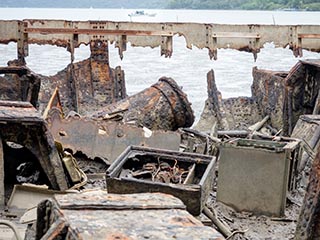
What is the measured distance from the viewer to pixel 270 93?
403 inches

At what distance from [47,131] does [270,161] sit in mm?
2060

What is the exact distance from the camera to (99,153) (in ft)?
22.8

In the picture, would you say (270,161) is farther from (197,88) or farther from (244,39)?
(197,88)

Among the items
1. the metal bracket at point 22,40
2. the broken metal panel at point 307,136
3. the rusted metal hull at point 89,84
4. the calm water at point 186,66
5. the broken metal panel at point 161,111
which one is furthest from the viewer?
the calm water at point 186,66

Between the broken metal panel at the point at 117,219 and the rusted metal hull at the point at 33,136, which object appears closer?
the broken metal panel at the point at 117,219

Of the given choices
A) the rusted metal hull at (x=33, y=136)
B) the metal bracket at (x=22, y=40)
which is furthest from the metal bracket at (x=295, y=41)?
the rusted metal hull at (x=33, y=136)

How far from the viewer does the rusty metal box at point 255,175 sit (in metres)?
5.57

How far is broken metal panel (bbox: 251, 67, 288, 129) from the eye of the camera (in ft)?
32.0

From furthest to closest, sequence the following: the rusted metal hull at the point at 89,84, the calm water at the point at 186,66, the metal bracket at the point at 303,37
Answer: the calm water at the point at 186,66 → the metal bracket at the point at 303,37 → the rusted metal hull at the point at 89,84

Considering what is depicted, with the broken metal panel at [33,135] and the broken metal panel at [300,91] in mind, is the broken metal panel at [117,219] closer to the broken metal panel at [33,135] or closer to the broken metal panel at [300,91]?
the broken metal panel at [33,135]

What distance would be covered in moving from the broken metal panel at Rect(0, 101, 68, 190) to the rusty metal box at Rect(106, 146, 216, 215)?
807 mm

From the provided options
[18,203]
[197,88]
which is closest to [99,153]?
[18,203]

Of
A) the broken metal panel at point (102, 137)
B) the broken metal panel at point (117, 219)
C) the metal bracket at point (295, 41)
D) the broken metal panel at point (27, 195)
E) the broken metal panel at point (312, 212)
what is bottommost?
the broken metal panel at point (27, 195)

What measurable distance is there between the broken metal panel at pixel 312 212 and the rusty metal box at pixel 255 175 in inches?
103
